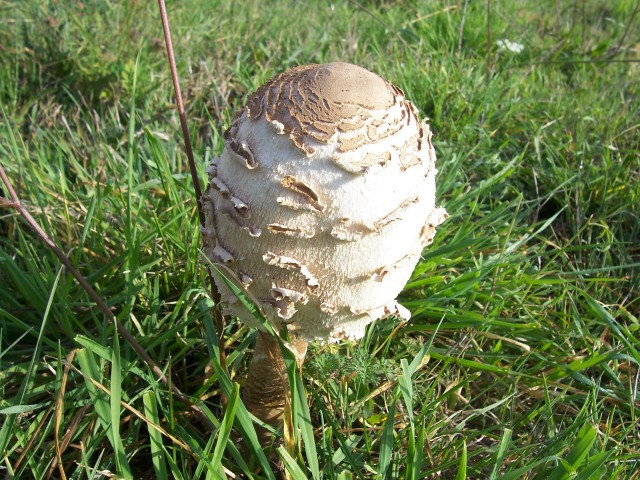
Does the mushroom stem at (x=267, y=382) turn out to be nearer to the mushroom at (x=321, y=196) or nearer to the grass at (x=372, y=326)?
the grass at (x=372, y=326)

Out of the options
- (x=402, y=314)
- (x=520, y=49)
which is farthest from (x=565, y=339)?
(x=520, y=49)

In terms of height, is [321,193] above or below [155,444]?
above

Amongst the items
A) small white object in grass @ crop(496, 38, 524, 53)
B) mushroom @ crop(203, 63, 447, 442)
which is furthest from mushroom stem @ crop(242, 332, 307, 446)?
small white object in grass @ crop(496, 38, 524, 53)

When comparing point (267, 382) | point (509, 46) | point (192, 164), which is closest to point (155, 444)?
point (267, 382)

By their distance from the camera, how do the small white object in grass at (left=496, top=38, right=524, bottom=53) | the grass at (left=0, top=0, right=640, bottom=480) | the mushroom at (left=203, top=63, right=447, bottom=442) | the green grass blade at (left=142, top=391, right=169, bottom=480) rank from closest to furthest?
the mushroom at (left=203, top=63, right=447, bottom=442) → the green grass blade at (left=142, top=391, right=169, bottom=480) → the grass at (left=0, top=0, right=640, bottom=480) → the small white object in grass at (left=496, top=38, right=524, bottom=53)

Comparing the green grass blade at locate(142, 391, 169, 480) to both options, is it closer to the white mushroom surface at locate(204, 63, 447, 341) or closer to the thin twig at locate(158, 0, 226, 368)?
the thin twig at locate(158, 0, 226, 368)

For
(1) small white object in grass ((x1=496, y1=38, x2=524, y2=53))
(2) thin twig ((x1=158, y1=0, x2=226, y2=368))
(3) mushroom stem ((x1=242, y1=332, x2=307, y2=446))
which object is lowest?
(3) mushroom stem ((x1=242, y1=332, x2=307, y2=446))

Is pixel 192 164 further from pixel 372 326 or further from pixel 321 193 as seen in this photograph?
pixel 372 326
